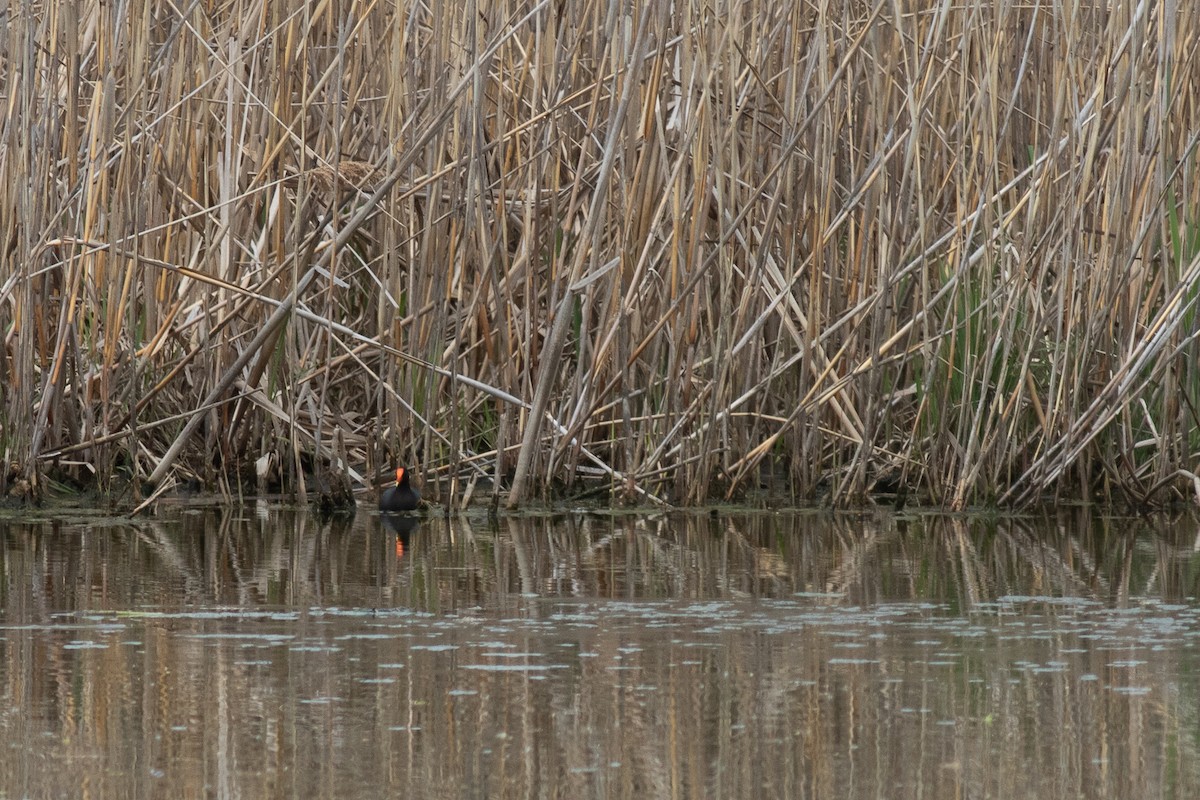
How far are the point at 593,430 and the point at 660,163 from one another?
977mm

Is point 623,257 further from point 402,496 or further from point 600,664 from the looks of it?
point 600,664

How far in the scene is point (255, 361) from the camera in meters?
Result: 6.39

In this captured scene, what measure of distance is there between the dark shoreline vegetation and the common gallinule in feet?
0.45

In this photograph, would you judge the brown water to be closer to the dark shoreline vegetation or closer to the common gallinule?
the common gallinule

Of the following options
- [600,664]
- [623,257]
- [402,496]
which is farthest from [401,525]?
[600,664]

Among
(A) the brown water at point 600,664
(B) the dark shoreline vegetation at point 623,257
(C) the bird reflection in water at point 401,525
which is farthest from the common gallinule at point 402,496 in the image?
(A) the brown water at point 600,664

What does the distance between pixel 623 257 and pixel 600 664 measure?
268 centimetres

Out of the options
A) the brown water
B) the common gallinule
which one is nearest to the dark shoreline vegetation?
the common gallinule

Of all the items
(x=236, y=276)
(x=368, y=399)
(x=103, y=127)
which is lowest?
(x=368, y=399)

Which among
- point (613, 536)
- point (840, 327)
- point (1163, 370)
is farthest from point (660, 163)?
point (1163, 370)

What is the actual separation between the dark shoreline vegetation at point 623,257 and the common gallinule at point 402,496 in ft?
0.45

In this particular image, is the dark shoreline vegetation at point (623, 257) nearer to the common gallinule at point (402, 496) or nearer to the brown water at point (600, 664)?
the common gallinule at point (402, 496)

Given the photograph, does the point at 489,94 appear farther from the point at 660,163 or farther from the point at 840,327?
the point at 840,327

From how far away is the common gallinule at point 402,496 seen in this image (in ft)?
20.0
